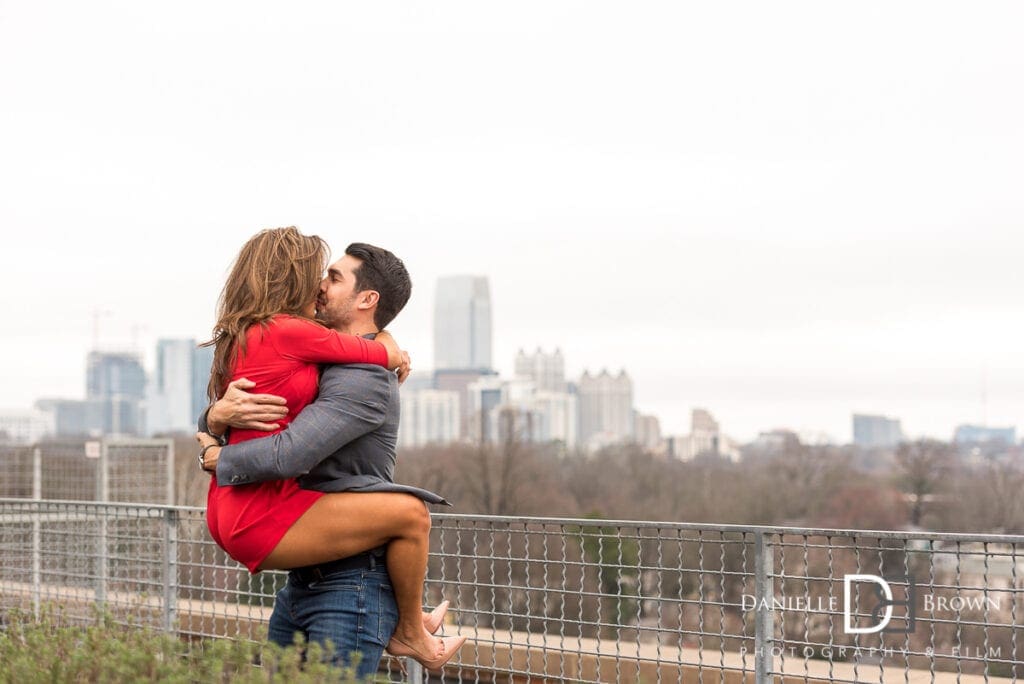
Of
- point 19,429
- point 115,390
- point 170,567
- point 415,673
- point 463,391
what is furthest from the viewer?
point 115,390

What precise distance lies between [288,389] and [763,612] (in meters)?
2.06

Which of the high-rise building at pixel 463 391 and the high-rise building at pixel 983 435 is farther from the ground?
the high-rise building at pixel 463 391

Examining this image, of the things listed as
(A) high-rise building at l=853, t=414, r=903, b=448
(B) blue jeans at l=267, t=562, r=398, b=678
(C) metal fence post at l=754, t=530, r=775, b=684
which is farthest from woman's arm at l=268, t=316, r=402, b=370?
(A) high-rise building at l=853, t=414, r=903, b=448

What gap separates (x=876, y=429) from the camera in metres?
127

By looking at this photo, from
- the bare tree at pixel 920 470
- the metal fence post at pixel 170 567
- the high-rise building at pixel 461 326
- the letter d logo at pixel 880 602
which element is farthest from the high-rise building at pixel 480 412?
the letter d logo at pixel 880 602

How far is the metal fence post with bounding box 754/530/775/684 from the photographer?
4.44 m

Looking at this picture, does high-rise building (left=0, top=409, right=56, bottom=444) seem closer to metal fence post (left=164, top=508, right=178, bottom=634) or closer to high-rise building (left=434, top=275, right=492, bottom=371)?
metal fence post (left=164, top=508, right=178, bottom=634)

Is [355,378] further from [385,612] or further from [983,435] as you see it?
[983,435]

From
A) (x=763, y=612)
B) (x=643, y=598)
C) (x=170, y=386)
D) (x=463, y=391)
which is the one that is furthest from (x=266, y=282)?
(x=170, y=386)

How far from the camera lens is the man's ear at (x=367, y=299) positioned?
3.45 meters

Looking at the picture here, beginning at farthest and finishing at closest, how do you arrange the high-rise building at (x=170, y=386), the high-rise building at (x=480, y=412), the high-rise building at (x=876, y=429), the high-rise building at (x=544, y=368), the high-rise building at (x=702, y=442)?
1. the high-rise building at (x=170, y=386)
2. the high-rise building at (x=876, y=429)
3. the high-rise building at (x=544, y=368)
4. the high-rise building at (x=702, y=442)
5. the high-rise building at (x=480, y=412)

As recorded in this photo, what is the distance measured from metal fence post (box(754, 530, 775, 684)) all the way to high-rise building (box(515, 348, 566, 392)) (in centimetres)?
8514

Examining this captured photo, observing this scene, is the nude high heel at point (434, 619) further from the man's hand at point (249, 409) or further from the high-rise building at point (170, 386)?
the high-rise building at point (170, 386)

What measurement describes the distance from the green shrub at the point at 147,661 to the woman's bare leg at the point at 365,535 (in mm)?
267
